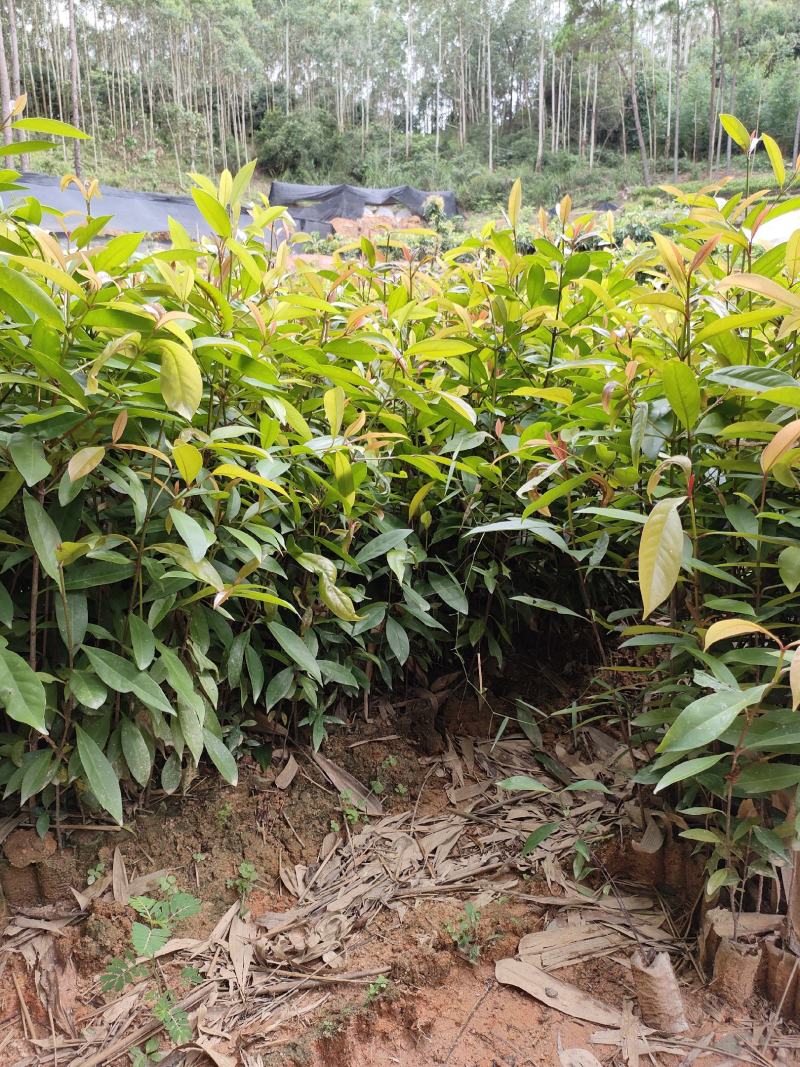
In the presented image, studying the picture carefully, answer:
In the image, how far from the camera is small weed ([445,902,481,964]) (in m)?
0.98

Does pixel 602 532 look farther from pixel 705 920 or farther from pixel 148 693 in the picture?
pixel 148 693

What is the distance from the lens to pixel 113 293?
0.83 meters

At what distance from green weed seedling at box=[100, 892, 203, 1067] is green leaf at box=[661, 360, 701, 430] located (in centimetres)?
103

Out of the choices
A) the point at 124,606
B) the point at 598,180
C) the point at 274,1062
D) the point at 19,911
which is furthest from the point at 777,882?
the point at 598,180

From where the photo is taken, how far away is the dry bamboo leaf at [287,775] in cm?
122

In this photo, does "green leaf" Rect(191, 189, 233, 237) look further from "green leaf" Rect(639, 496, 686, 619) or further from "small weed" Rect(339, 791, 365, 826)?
"small weed" Rect(339, 791, 365, 826)

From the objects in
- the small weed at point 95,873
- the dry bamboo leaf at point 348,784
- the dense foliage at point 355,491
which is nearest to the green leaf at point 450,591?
the dense foliage at point 355,491

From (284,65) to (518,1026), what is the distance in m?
43.5

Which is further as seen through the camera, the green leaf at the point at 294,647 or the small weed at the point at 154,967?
the green leaf at the point at 294,647

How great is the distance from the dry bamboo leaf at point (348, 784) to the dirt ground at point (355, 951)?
0.04ft

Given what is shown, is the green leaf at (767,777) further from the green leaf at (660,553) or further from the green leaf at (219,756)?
the green leaf at (219,756)

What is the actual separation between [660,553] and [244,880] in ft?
2.91

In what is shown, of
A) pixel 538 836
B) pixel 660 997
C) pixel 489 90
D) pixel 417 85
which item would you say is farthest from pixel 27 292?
pixel 417 85

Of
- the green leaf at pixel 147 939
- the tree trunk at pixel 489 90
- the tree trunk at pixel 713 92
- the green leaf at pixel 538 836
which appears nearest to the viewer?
the green leaf at pixel 147 939
